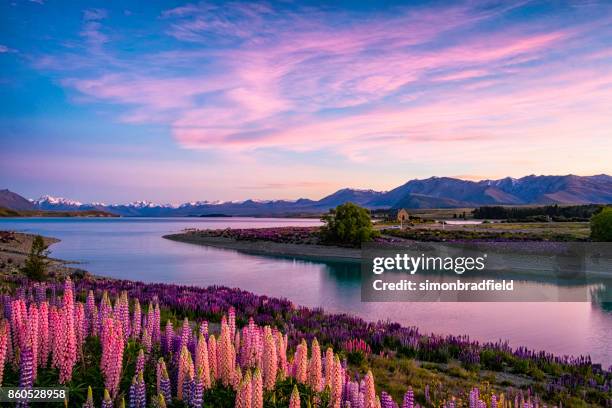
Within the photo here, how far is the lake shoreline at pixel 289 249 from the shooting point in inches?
2624

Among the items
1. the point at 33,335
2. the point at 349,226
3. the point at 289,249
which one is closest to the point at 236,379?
the point at 33,335

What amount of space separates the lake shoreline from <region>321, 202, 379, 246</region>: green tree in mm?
2979

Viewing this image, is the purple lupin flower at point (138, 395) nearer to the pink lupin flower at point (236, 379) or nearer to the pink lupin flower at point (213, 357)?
the pink lupin flower at point (236, 379)

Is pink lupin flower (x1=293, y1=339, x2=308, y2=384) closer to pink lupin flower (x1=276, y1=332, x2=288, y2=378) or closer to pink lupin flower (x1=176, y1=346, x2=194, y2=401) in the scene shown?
pink lupin flower (x1=276, y1=332, x2=288, y2=378)

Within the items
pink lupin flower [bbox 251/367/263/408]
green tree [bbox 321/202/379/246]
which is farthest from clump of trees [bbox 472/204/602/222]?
pink lupin flower [bbox 251/367/263/408]

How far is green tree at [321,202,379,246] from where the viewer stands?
236 feet

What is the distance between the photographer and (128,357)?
6.94 metres

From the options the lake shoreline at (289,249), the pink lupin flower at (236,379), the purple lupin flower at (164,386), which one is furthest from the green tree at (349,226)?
Result: the purple lupin flower at (164,386)

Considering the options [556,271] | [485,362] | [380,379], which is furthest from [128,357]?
[556,271]

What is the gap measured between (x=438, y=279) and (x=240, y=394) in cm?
4469

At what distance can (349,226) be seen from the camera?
72.2 metres

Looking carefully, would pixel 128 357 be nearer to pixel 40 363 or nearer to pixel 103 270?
pixel 40 363

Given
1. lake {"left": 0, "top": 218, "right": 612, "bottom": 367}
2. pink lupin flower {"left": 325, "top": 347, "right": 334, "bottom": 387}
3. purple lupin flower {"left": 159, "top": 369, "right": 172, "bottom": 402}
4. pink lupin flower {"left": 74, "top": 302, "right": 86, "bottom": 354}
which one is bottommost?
lake {"left": 0, "top": 218, "right": 612, "bottom": 367}

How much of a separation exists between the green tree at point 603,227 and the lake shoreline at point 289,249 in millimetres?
28499
